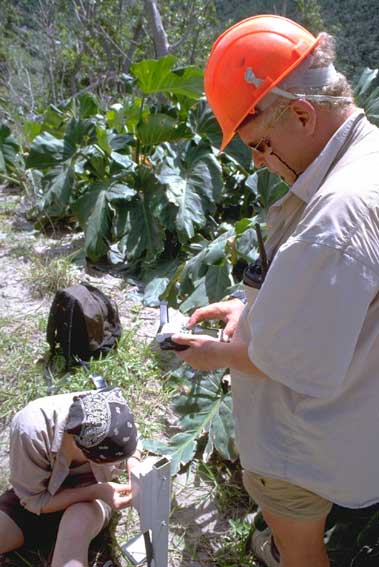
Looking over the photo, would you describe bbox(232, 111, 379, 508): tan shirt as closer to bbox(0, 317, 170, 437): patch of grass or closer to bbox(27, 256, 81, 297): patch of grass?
bbox(0, 317, 170, 437): patch of grass

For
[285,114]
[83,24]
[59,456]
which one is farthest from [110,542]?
[83,24]

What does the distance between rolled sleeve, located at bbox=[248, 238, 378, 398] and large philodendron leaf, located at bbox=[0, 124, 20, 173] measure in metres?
4.84

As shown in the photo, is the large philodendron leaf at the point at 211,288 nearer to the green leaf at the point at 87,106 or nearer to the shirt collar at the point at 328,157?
the shirt collar at the point at 328,157

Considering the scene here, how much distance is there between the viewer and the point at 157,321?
3881mm

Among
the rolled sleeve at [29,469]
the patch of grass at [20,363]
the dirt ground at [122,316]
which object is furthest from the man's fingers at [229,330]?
the patch of grass at [20,363]

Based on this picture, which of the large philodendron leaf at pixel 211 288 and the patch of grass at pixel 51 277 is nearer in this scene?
the large philodendron leaf at pixel 211 288

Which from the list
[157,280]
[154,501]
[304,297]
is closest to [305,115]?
[304,297]

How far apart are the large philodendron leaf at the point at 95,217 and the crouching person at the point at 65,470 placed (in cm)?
219

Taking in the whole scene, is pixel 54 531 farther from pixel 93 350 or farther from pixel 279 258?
pixel 279 258

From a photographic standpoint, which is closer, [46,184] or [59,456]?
[59,456]

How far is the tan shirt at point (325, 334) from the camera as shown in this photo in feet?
3.97

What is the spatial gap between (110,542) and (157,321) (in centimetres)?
166

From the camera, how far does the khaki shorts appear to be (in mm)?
1612

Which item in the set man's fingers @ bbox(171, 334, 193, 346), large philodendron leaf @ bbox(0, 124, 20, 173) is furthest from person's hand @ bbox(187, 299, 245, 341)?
large philodendron leaf @ bbox(0, 124, 20, 173)
